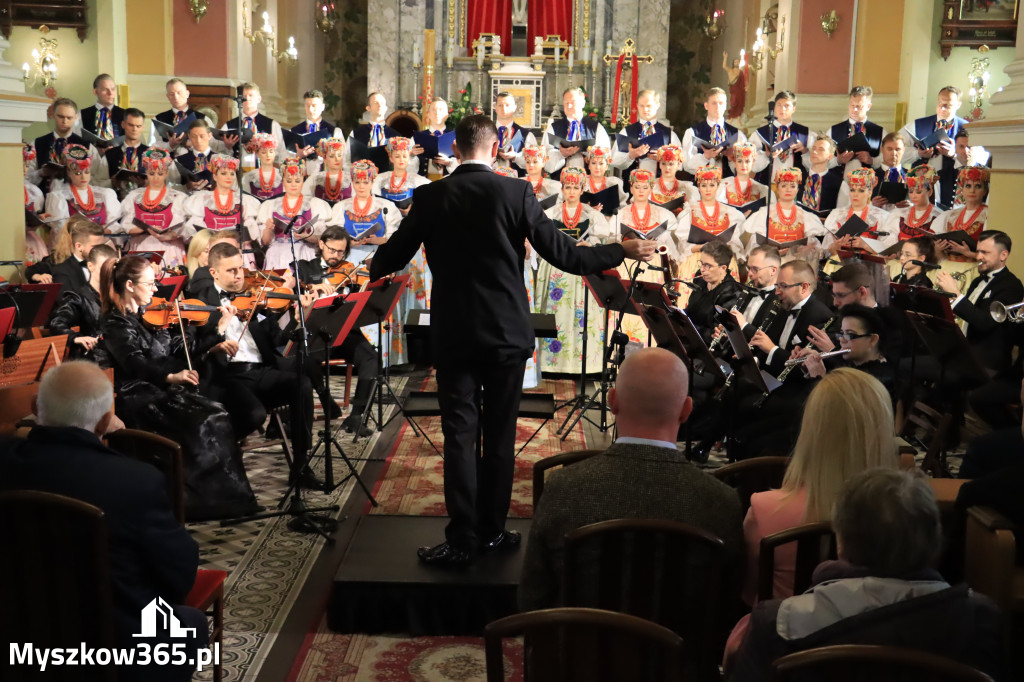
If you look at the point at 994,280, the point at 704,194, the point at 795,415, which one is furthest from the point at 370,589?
the point at 704,194

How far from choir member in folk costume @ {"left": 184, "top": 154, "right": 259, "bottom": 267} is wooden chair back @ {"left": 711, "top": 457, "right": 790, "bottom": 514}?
6.30 meters

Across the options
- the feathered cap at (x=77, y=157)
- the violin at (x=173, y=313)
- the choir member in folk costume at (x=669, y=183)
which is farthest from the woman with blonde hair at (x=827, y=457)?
the feathered cap at (x=77, y=157)

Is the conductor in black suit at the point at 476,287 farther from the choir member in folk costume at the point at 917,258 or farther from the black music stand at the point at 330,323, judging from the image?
the choir member in folk costume at the point at 917,258

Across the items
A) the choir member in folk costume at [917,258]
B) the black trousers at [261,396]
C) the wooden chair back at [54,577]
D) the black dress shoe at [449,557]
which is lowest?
the black dress shoe at [449,557]

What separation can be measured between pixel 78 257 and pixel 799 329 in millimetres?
4651

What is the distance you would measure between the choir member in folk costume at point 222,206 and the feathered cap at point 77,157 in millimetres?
895

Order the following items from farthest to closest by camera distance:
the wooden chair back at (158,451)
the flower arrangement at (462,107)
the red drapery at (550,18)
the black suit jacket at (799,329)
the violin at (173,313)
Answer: the red drapery at (550,18) → the flower arrangement at (462,107) → the black suit jacket at (799,329) → the violin at (173,313) → the wooden chair back at (158,451)

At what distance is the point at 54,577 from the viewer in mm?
2428

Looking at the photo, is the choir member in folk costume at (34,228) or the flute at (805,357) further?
the choir member in folk costume at (34,228)

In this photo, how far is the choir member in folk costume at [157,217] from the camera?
8.80 m

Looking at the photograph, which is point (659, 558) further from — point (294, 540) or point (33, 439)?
point (294, 540)

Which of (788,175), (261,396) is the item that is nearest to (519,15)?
(788,175)

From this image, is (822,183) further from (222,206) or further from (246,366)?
(246,366)

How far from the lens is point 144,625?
2654mm
